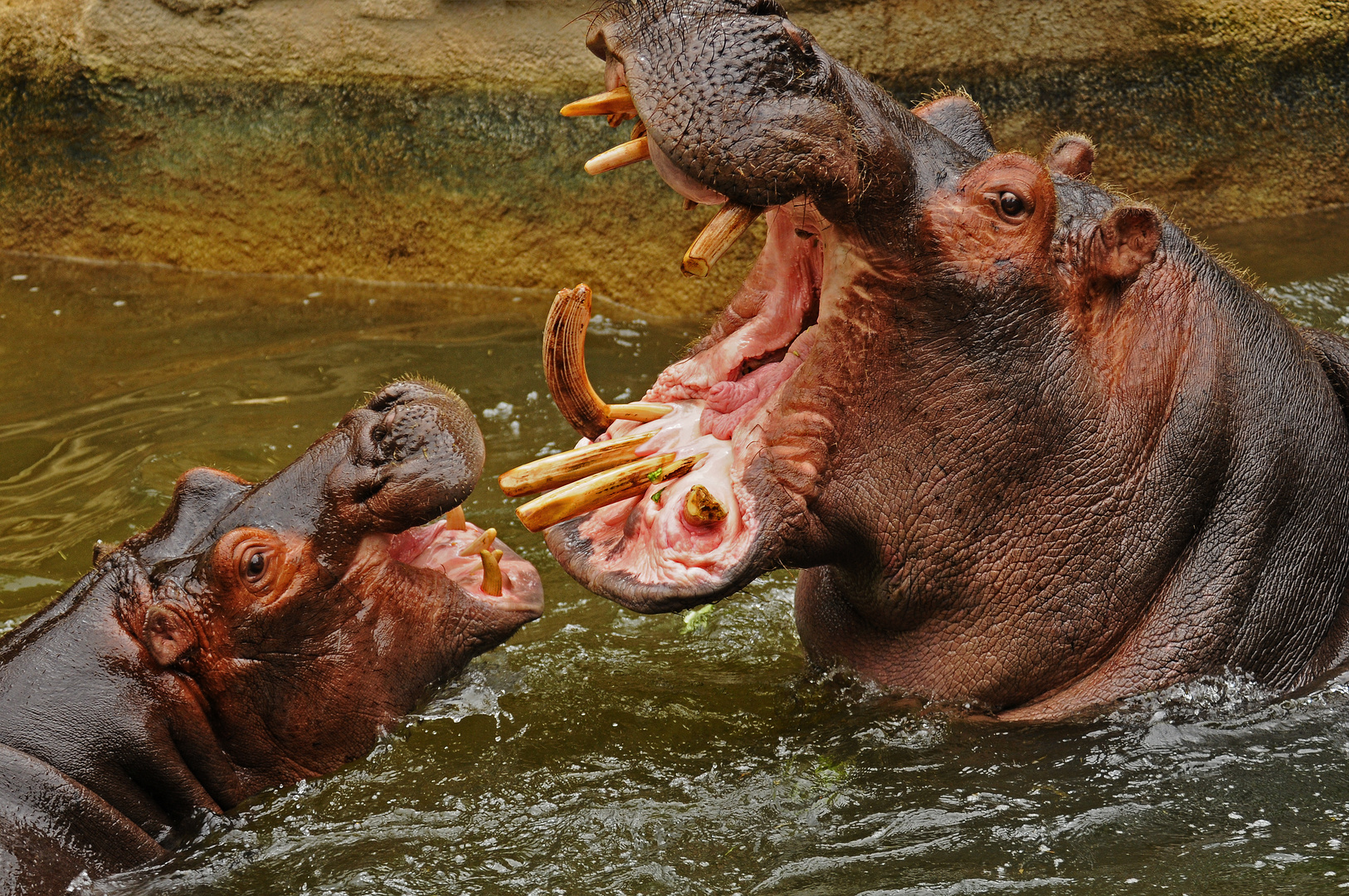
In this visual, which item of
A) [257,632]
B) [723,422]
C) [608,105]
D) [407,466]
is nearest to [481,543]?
[407,466]

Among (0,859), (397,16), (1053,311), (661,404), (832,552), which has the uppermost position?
(397,16)

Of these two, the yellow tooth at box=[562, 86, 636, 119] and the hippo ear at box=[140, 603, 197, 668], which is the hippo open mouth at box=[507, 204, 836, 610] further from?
the hippo ear at box=[140, 603, 197, 668]

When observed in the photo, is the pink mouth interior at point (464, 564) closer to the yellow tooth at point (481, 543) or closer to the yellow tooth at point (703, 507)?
the yellow tooth at point (481, 543)

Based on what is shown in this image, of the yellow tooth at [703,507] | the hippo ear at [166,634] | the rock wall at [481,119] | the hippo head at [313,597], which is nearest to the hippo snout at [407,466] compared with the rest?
the hippo head at [313,597]

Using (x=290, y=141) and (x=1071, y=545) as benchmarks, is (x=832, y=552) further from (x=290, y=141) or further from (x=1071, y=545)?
(x=290, y=141)

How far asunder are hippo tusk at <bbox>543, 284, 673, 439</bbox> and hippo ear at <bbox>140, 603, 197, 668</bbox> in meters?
1.13

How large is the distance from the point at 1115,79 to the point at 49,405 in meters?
5.63

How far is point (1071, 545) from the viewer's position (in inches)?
119

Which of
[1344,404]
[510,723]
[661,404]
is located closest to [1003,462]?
[661,404]

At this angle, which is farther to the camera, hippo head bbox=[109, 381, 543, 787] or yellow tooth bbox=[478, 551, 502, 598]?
yellow tooth bbox=[478, 551, 502, 598]

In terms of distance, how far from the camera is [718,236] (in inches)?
109

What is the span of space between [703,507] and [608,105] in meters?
0.86

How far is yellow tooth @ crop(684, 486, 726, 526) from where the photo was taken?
2.88 m

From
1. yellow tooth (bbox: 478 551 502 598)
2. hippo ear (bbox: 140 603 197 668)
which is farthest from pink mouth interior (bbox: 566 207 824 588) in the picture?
hippo ear (bbox: 140 603 197 668)
